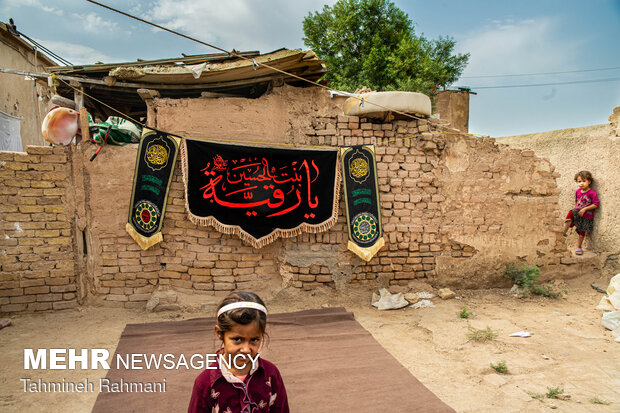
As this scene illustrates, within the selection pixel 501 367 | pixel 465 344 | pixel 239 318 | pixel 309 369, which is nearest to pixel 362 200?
pixel 465 344

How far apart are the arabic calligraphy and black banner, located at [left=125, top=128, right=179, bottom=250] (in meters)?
0.49

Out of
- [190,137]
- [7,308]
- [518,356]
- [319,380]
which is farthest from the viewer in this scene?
[190,137]

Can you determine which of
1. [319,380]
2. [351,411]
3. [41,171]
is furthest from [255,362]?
[41,171]

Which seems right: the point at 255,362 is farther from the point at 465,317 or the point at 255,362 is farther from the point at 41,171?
the point at 41,171

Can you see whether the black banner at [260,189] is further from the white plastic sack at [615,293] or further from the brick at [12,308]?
the white plastic sack at [615,293]

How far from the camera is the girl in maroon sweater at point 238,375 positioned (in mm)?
1553

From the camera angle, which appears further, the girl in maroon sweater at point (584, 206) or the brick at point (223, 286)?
the girl in maroon sweater at point (584, 206)

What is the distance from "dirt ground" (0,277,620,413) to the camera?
2.74 m

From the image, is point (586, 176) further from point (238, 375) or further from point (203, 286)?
point (238, 375)

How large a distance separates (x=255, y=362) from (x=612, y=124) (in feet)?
22.2

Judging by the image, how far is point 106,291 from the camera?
450 cm

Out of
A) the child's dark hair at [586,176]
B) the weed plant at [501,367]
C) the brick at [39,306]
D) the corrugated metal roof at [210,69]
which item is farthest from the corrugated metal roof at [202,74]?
the child's dark hair at [586,176]

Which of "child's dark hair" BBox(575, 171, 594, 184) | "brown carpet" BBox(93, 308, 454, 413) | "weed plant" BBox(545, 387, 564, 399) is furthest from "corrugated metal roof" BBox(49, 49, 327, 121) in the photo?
"child's dark hair" BBox(575, 171, 594, 184)

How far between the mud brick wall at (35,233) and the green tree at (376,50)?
8370 millimetres
